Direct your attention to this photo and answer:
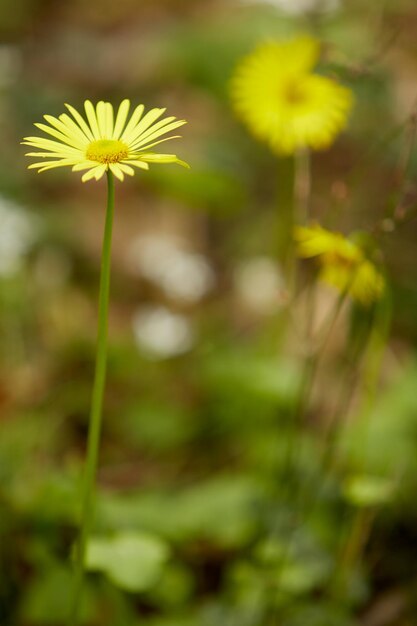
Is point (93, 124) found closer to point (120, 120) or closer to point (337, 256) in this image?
point (120, 120)

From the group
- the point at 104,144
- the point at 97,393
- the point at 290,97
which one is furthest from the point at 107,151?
the point at 290,97

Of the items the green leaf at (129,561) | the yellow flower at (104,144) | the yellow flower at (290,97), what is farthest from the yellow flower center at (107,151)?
the yellow flower at (290,97)

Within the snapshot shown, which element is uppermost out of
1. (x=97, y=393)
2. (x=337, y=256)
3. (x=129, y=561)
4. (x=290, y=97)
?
(x=290, y=97)

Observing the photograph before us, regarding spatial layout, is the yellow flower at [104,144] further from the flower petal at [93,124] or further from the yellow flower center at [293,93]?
the yellow flower center at [293,93]

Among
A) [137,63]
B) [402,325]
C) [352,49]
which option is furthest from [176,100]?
[402,325]

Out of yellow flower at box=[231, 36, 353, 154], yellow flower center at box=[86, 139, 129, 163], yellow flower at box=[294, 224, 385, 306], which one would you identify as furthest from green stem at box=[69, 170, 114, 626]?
yellow flower at box=[231, 36, 353, 154]

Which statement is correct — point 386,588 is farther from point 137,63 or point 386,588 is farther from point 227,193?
point 137,63
